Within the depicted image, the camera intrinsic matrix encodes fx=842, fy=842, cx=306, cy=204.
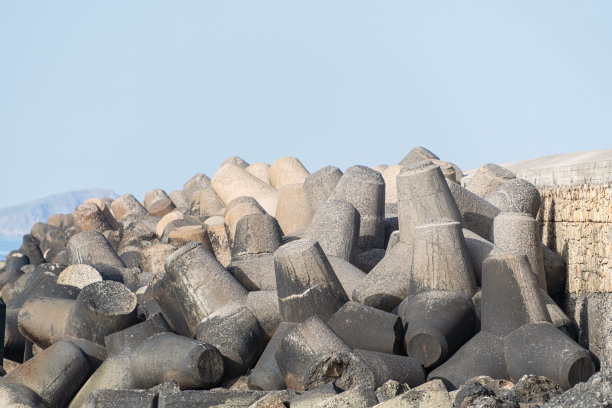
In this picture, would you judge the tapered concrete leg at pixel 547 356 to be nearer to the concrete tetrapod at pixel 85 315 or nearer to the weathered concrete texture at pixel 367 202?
the weathered concrete texture at pixel 367 202

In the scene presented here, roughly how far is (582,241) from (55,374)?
5.62 m

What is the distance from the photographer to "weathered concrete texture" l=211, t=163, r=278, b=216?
14828 millimetres

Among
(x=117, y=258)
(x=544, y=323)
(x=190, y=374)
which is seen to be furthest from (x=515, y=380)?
(x=117, y=258)

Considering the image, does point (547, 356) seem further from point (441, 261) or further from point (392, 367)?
point (441, 261)

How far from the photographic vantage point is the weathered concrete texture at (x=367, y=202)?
1038 centimetres

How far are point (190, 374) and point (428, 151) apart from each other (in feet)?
28.4

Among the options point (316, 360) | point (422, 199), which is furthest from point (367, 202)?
point (316, 360)

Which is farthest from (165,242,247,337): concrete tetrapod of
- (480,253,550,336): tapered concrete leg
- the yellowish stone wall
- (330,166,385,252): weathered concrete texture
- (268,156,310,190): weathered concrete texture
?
(268,156,310,190): weathered concrete texture

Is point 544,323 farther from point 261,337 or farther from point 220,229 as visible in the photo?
point 220,229

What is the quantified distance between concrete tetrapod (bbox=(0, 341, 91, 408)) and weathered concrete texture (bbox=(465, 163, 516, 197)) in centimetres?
610

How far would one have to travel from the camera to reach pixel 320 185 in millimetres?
11867

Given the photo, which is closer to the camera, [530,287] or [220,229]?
[530,287]

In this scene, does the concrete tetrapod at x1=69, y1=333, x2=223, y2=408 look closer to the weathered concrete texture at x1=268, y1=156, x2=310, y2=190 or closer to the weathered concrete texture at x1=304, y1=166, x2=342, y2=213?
the weathered concrete texture at x1=304, y1=166, x2=342, y2=213

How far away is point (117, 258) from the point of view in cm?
1245
